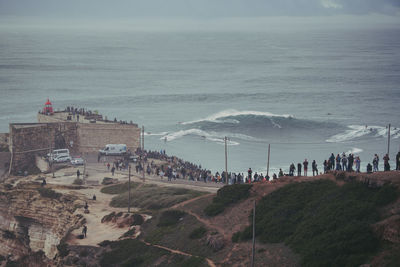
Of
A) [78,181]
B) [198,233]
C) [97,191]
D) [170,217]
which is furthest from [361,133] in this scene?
[198,233]

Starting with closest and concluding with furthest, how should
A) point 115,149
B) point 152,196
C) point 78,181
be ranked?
point 152,196 < point 78,181 < point 115,149

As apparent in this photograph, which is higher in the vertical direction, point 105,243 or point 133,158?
point 133,158

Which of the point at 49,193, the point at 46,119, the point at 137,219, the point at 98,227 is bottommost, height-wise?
the point at 98,227

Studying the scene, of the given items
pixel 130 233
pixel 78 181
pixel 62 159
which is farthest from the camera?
pixel 62 159

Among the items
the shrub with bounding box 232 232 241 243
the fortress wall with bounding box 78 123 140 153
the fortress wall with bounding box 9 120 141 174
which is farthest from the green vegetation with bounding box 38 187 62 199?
the shrub with bounding box 232 232 241 243

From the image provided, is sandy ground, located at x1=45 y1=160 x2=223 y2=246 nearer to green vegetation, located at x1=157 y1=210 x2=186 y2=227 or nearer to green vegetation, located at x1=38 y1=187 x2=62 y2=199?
green vegetation, located at x1=38 y1=187 x2=62 y2=199

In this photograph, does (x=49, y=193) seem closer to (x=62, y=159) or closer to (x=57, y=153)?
(x=62, y=159)
